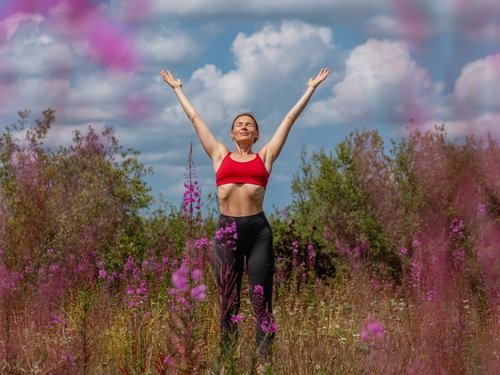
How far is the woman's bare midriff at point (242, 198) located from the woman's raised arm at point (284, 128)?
9.5 inches

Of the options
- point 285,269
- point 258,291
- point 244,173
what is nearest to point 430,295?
point 258,291

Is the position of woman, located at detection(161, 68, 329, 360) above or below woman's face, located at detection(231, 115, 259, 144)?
below

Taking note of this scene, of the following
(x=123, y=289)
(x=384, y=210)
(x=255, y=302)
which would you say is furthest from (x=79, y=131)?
(x=255, y=302)

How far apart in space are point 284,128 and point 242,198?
64 centimetres

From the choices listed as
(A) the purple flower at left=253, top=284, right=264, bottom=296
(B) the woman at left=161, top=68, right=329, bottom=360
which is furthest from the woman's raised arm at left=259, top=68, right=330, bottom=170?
(A) the purple flower at left=253, top=284, right=264, bottom=296

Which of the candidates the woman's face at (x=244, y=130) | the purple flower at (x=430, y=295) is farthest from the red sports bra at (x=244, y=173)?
the purple flower at (x=430, y=295)

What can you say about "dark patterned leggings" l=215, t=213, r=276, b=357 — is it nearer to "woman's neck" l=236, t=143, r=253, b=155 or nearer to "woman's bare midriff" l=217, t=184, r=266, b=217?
"woman's bare midriff" l=217, t=184, r=266, b=217

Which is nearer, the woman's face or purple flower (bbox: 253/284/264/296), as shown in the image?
purple flower (bbox: 253/284/264/296)

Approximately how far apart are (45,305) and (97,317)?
0.47 meters

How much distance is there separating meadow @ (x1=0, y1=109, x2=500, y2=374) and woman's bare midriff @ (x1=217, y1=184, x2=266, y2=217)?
24 centimetres

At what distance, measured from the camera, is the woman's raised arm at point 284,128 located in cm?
594

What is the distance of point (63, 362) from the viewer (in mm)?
4785

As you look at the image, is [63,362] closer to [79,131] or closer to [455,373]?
[455,373]

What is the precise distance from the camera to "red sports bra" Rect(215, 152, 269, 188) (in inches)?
228
